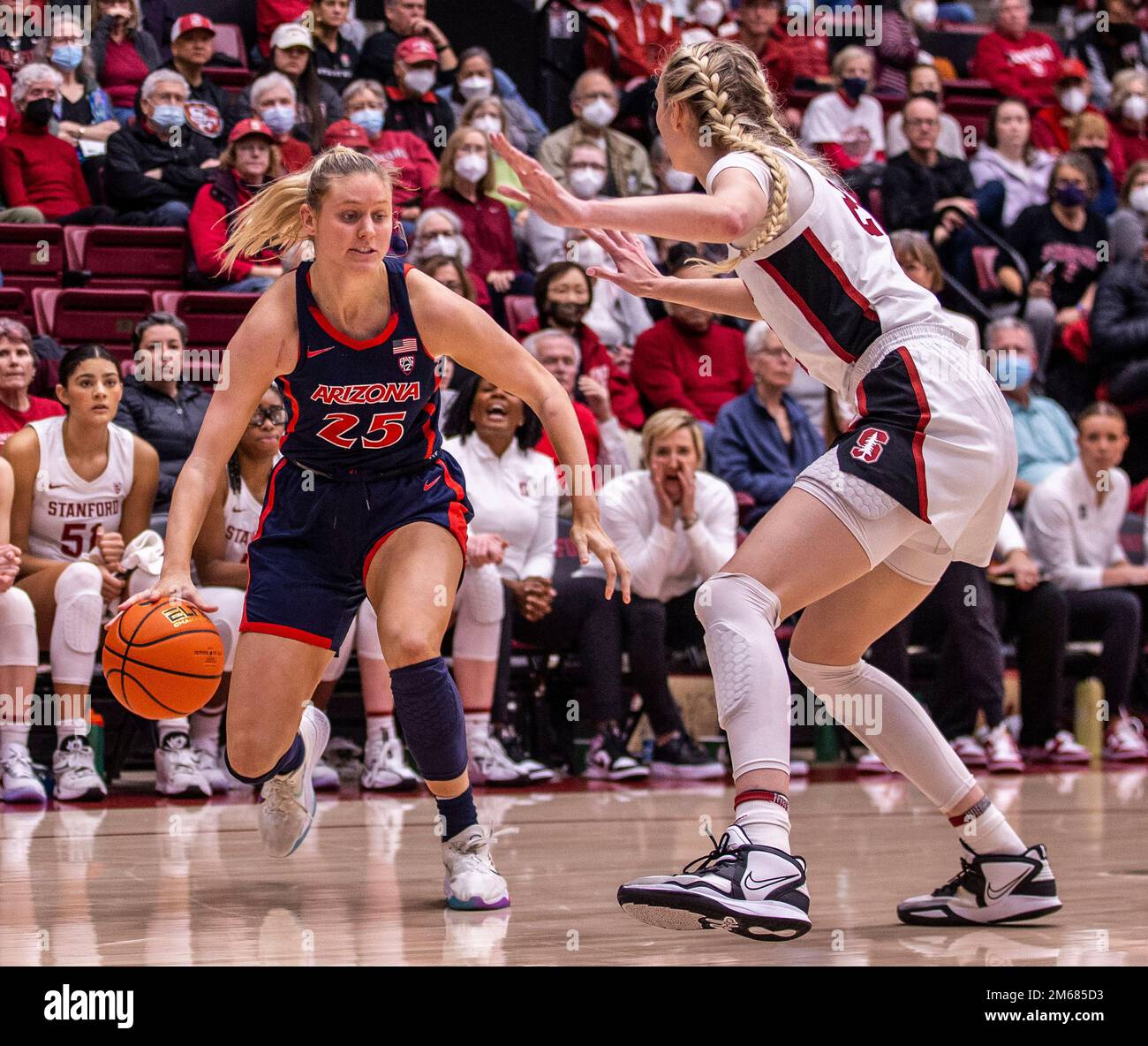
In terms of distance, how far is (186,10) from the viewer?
32.2 ft

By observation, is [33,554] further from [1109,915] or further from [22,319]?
[1109,915]

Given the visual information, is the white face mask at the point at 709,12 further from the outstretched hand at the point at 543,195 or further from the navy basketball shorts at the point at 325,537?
the outstretched hand at the point at 543,195

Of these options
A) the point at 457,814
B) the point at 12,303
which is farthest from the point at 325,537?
the point at 12,303

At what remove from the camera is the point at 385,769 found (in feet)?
19.6

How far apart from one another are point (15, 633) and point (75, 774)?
0.54m

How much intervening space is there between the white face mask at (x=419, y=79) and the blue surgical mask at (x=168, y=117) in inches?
60.9

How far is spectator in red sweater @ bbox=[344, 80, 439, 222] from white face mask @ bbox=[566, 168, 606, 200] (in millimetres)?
776

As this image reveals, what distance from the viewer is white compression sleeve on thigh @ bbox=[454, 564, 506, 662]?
6.11 meters

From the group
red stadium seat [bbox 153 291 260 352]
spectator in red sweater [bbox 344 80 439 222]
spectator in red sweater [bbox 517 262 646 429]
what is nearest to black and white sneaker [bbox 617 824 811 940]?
spectator in red sweater [bbox 517 262 646 429]

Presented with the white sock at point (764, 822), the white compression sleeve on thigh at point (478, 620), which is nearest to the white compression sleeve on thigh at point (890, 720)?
the white sock at point (764, 822)

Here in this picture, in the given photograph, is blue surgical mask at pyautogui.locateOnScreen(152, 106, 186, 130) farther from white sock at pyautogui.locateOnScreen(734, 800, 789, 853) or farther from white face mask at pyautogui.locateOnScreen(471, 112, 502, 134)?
white sock at pyautogui.locateOnScreen(734, 800, 789, 853)

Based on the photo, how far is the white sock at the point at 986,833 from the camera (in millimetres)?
3357

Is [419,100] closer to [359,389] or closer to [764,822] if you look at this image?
[359,389]

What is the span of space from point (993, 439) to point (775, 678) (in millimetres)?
659
